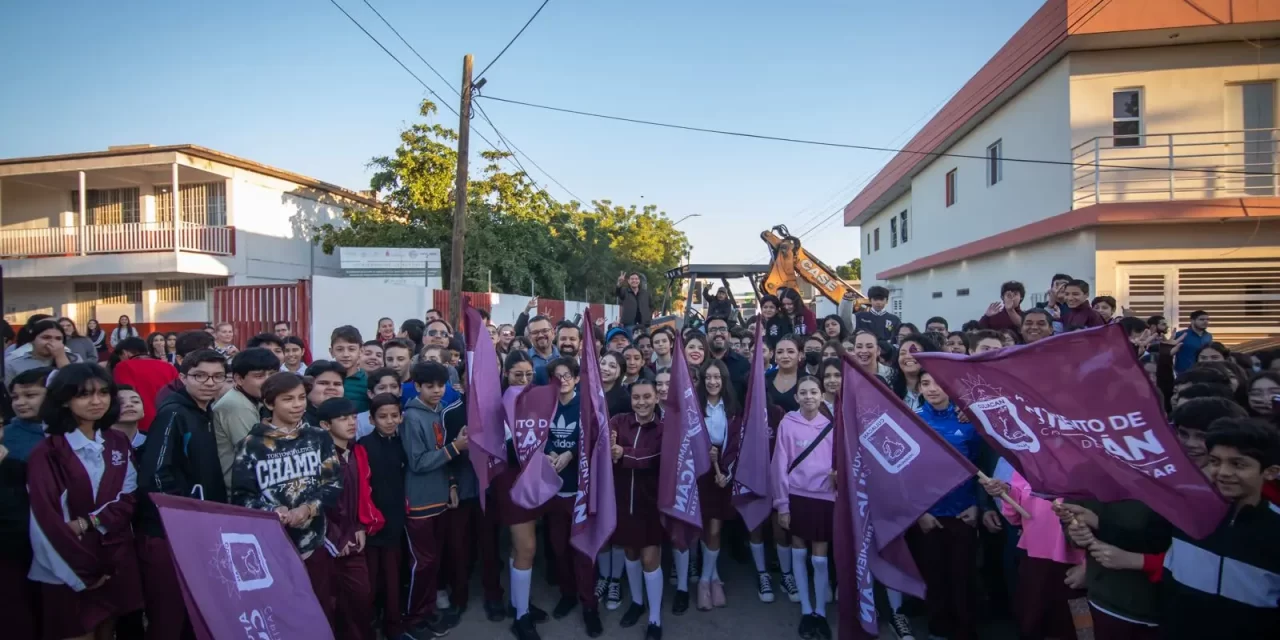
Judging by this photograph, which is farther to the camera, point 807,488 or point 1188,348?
point 1188,348

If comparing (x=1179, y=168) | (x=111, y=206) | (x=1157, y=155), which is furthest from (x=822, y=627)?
(x=111, y=206)

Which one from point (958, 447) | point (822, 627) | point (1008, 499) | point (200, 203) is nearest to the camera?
point (1008, 499)

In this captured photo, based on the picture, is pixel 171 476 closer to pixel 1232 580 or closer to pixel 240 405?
pixel 240 405

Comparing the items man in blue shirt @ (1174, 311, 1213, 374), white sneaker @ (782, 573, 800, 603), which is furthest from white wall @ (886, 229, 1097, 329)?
white sneaker @ (782, 573, 800, 603)

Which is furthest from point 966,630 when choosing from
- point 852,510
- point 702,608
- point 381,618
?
point 381,618

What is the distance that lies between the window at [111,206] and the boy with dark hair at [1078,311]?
998 inches

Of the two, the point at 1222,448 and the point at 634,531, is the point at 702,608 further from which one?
the point at 1222,448

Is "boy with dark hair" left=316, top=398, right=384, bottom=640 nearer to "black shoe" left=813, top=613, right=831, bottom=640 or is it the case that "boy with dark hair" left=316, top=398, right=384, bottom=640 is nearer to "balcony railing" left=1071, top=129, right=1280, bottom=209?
"black shoe" left=813, top=613, right=831, bottom=640

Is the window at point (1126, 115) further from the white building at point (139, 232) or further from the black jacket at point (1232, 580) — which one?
the white building at point (139, 232)

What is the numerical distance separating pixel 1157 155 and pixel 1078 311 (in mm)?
7598

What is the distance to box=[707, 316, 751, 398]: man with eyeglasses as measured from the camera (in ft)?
21.3

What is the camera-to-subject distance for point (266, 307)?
1397 centimetres

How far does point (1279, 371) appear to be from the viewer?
3.97 meters

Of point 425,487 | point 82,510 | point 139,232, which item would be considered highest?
point 139,232
